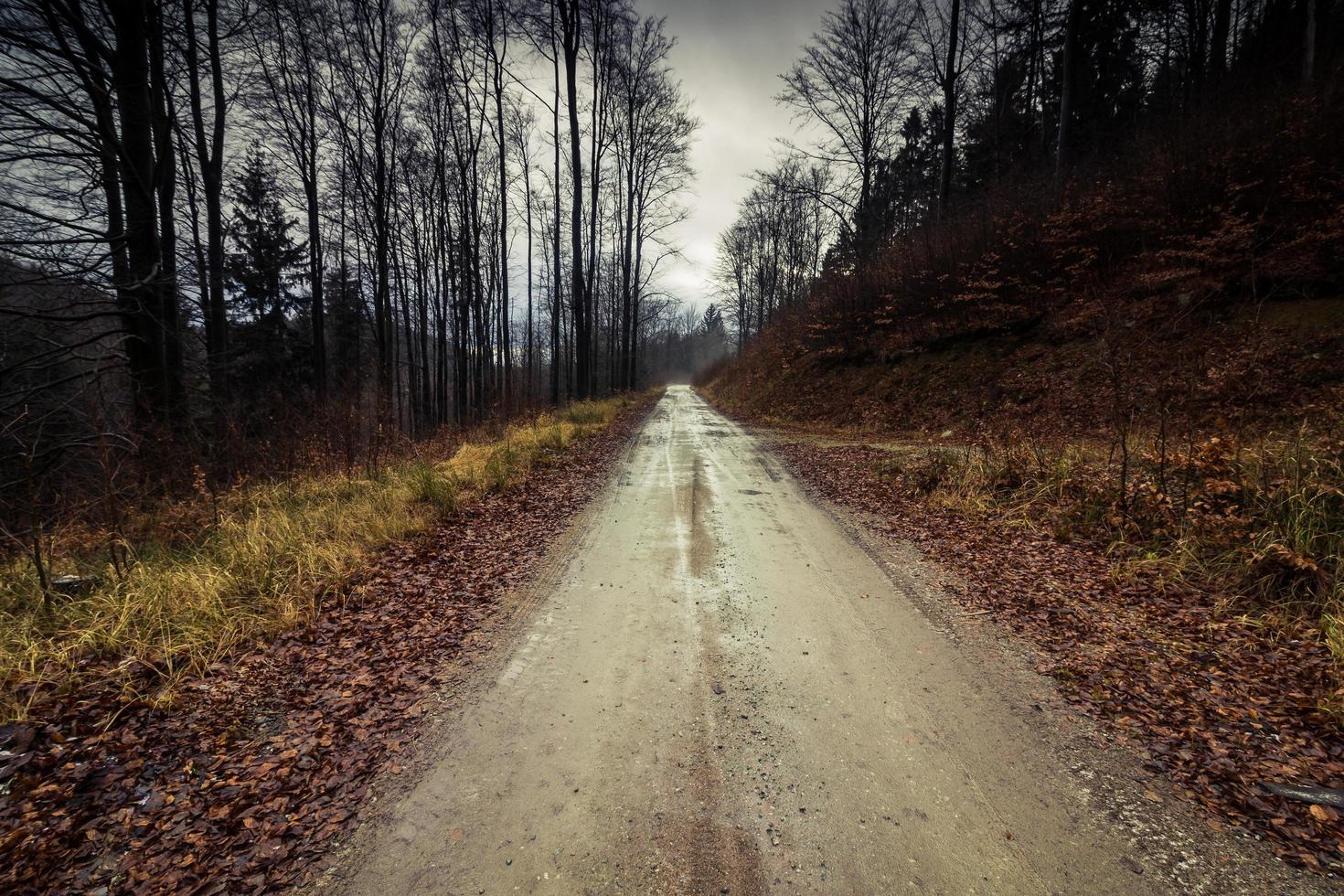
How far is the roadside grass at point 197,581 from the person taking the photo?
9.80 ft

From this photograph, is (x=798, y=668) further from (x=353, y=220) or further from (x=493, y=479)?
(x=353, y=220)

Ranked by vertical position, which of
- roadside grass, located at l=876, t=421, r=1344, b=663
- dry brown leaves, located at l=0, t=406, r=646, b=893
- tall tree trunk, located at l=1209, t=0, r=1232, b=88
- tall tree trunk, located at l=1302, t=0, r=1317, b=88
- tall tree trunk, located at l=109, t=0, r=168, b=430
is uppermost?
tall tree trunk, located at l=1209, t=0, r=1232, b=88

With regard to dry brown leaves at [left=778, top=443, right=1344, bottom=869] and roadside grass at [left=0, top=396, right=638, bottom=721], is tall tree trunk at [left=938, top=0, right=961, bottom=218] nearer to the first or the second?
dry brown leaves at [left=778, top=443, right=1344, bottom=869]

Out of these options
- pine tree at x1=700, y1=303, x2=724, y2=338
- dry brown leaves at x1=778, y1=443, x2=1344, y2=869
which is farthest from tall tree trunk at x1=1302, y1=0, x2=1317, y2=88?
pine tree at x1=700, y1=303, x2=724, y2=338

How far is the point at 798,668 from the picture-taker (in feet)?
10.8

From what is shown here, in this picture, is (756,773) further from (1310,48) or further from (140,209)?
(1310,48)

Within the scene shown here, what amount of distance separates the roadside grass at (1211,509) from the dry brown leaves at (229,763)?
5.44m

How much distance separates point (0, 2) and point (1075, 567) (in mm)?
12119

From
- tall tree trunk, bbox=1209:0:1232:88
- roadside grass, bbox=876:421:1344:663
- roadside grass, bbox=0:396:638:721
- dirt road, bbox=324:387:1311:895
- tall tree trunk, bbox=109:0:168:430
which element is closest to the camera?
dirt road, bbox=324:387:1311:895

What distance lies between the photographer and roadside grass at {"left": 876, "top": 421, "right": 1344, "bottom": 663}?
11.9 ft

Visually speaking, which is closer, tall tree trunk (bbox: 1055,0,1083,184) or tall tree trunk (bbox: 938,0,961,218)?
tall tree trunk (bbox: 1055,0,1083,184)

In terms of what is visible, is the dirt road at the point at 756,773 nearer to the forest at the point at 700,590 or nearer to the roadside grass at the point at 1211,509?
the forest at the point at 700,590

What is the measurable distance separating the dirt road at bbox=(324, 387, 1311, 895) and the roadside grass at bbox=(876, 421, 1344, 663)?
2.12 metres

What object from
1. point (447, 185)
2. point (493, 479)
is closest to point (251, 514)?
point (493, 479)
